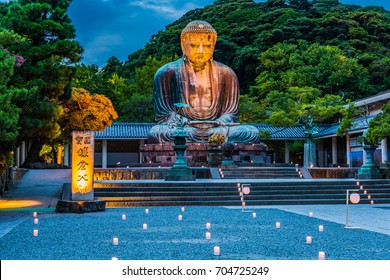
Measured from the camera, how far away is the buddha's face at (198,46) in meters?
23.8

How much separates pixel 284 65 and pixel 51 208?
26.9m

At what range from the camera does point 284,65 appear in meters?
37.2

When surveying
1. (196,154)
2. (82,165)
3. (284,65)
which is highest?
(284,65)

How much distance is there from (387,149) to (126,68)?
25.3 metres

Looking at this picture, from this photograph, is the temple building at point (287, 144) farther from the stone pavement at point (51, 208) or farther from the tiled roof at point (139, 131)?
the stone pavement at point (51, 208)

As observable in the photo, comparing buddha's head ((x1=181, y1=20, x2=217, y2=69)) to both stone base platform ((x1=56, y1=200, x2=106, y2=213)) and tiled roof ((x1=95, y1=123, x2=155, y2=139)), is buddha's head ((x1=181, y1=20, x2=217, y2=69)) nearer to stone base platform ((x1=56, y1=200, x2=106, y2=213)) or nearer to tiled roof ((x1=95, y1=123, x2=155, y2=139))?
tiled roof ((x1=95, y1=123, x2=155, y2=139))

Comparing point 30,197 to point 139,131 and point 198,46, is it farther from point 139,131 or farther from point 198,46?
point 139,131

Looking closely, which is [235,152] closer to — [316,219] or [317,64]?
[316,219]

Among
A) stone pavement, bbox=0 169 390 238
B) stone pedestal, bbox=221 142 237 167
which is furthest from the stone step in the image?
stone pedestal, bbox=221 142 237 167

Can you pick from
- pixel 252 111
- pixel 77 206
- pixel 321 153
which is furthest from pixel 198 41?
pixel 321 153

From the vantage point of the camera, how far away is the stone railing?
50.0 feet

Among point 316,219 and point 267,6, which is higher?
point 267,6

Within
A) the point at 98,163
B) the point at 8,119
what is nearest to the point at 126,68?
the point at 98,163

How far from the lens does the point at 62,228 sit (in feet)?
29.4
